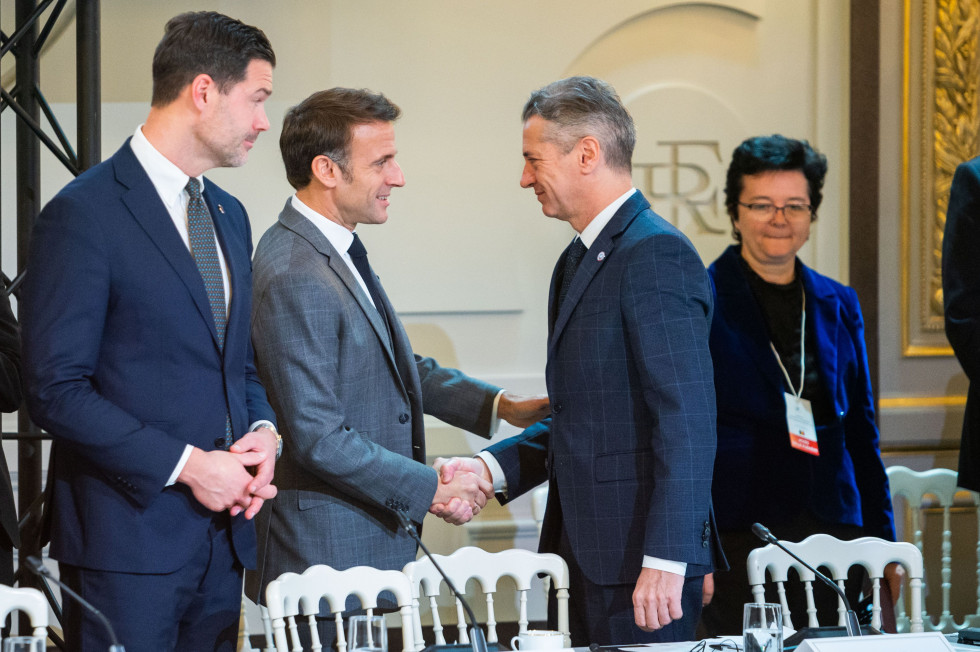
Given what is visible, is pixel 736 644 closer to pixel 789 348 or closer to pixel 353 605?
pixel 353 605

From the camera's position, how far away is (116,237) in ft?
6.15

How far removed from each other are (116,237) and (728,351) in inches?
63.8

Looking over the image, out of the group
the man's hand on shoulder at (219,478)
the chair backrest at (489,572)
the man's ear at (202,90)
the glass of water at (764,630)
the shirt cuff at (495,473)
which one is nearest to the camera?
the glass of water at (764,630)

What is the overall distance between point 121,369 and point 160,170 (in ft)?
1.26

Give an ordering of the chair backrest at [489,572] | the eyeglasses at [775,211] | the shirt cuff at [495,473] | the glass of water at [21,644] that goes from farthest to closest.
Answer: the eyeglasses at [775,211]
the shirt cuff at [495,473]
the chair backrest at [489,572]
the glass of water at [21,644]

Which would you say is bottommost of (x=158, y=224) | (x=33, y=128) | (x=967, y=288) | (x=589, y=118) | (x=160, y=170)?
(x=967, y=288)

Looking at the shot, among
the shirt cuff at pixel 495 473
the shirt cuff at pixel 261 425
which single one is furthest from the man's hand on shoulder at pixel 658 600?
the shirt cuff at pixel 261 425

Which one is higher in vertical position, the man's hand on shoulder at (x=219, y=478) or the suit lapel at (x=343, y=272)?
the suit lapel at (x=343, y=272)

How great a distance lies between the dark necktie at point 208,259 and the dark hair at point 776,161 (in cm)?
158

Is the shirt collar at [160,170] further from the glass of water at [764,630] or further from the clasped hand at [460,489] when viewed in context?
the glass of water at [764,630]

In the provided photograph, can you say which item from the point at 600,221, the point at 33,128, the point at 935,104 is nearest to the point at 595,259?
the point at 600,221

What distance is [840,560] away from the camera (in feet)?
7.74

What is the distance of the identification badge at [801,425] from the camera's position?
278 cm

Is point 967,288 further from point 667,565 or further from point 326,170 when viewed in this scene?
point 326,170
